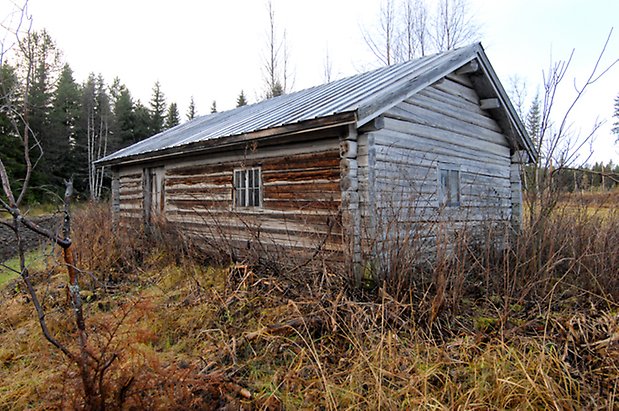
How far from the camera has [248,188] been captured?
7.51 meters

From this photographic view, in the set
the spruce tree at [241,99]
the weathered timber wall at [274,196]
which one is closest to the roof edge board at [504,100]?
the weathered timber wall at [274,196]

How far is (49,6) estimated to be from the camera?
3.61 m

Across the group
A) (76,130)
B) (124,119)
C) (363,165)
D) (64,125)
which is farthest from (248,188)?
(124,119)

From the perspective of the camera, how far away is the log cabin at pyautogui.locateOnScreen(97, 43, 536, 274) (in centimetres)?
557

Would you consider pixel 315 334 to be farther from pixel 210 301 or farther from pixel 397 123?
pixel 397 123

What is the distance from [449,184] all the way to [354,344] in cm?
508

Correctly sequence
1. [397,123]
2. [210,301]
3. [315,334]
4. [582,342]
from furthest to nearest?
[397,123]
[210,301]
[315,334]
[582,342]

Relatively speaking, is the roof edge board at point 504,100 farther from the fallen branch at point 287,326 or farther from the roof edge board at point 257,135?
the fallen branch at point 287,326

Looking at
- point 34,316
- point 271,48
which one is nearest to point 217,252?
point 34,316

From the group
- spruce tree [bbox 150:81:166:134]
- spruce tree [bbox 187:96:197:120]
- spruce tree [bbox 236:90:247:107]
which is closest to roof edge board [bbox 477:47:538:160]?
spruce tree [bbox 150:81:166:134]

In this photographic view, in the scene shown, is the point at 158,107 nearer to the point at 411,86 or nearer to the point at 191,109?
the point at 191,109

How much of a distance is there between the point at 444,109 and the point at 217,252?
5.37 meters

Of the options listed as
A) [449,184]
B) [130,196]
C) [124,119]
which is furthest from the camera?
[124,119]

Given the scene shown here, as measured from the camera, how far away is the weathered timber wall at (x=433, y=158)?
570 cm
